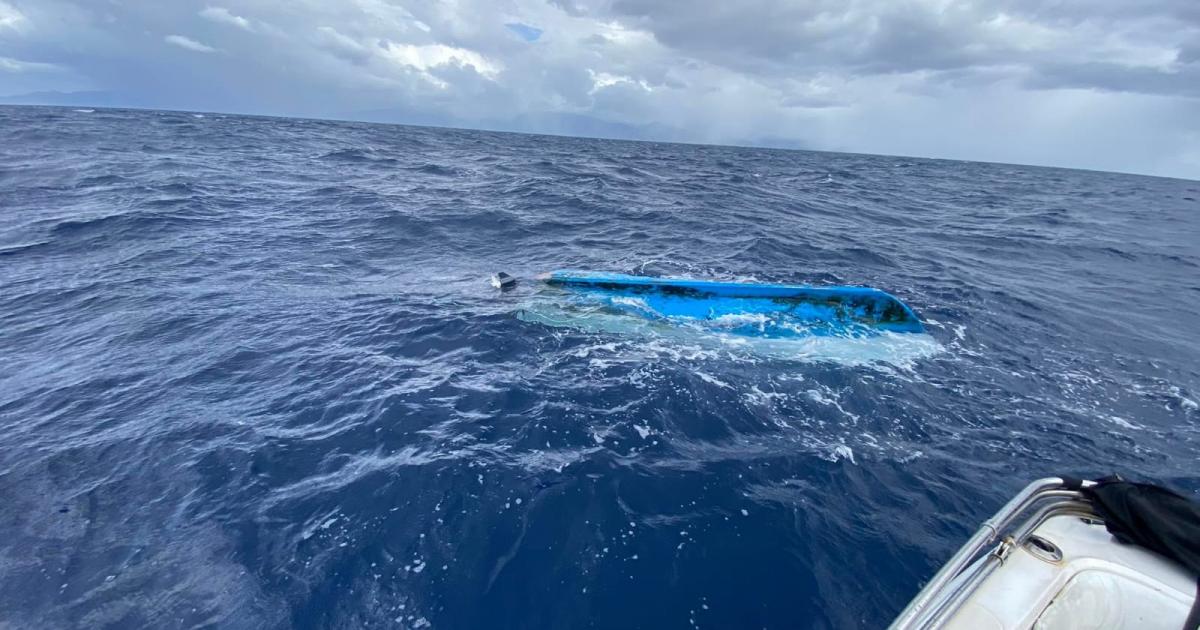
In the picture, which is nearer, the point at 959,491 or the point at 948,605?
the point at 948,605

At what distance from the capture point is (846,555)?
17.6ft

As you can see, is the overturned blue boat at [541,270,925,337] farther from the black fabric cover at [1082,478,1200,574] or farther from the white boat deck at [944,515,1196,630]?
the white boat deck at [944,515,1196,630]

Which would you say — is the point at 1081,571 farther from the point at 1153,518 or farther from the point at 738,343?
the point at 738,343

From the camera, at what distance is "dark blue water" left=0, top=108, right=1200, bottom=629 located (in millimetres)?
4945

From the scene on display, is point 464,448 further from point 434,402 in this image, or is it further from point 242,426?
point 242,426

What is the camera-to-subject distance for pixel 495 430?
721 centimetres

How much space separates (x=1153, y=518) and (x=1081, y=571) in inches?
24.8

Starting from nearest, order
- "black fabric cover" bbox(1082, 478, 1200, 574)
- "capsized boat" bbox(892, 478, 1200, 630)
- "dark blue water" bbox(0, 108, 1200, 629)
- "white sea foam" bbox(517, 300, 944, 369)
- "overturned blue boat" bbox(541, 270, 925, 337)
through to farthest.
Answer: "capsized boat" bbox(892, 478, 1200, 630) → "black fabric cover" bbox(1082, 478, 1200, 574) → "dark blue water" bbox(0, 108, 1200, 629) → "white sea foam" bbox(517, 300, 944, 369) → "overturned blue boat" bbox(541, 270, 925, 337)

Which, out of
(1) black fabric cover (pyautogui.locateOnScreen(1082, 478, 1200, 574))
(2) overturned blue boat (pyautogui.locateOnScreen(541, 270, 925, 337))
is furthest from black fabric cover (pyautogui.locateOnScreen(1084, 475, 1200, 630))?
(2) overturned blue boat (pyautogui.locateOnScreen(541, 270, 925, 337))

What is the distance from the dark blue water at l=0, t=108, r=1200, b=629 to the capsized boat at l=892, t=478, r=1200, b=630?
156 cm

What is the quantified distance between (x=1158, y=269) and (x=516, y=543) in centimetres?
2402

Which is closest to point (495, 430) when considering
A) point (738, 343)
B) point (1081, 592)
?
A: point (738, 343)

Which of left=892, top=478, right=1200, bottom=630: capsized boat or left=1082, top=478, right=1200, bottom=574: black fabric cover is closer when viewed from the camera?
left=892, top=478, right=1200, bottom=630: capsized boat

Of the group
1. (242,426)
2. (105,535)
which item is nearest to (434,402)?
(242,426)
